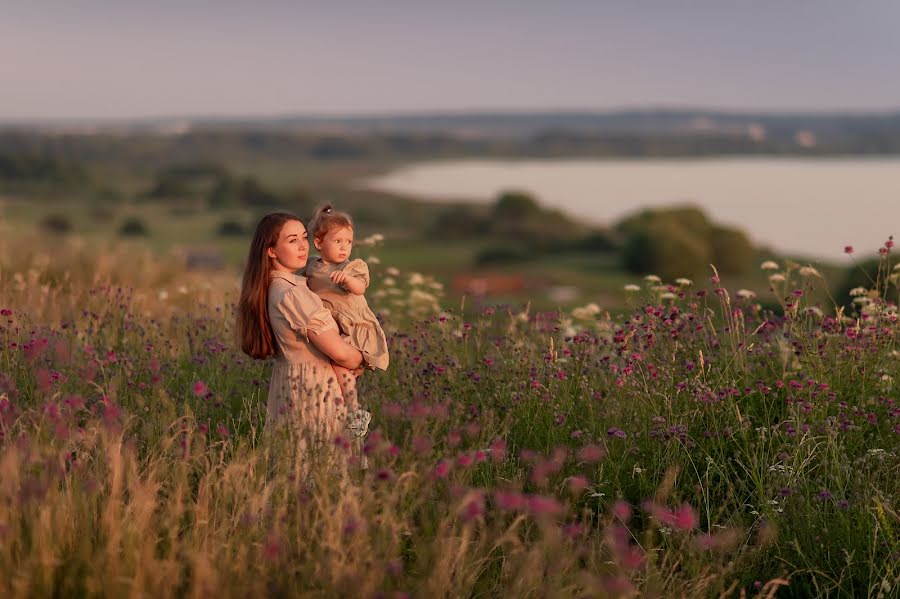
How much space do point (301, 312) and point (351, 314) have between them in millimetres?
355

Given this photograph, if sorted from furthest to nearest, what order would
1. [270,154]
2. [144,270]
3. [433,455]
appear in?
[270,154], [144,270], [433,455]

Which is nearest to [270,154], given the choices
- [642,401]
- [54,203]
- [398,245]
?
[54,203]

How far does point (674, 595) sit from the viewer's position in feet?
12.3

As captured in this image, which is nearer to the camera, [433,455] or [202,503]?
[202,503]

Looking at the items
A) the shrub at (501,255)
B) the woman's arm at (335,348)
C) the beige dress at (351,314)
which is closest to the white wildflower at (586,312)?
the beige dress at (351,314)

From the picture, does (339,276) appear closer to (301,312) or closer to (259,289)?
(301,312)

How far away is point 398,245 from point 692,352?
45.0m

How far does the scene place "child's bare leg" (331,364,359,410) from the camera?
4.62m

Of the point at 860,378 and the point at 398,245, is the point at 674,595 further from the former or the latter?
the point at 398,245

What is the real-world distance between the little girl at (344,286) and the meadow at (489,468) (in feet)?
1.33

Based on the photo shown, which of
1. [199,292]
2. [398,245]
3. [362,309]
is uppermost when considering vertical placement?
[362,309]

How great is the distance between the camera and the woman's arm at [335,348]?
Answer: 14.4 ft

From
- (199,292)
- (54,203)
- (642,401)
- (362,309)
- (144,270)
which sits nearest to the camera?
(362,309)

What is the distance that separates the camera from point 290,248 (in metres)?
4.48
